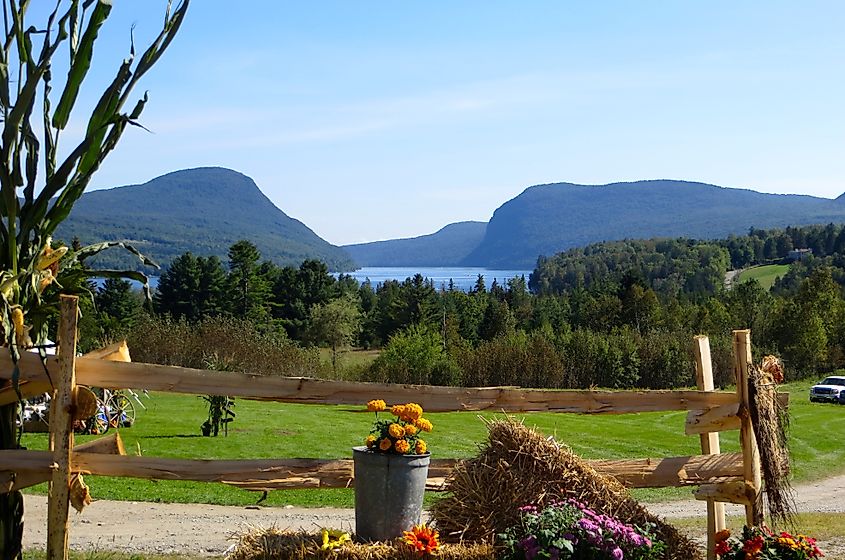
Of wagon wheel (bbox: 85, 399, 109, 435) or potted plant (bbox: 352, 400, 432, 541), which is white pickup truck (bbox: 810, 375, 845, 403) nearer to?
wagon wheel (bbox: 85, 399, 109, 435)

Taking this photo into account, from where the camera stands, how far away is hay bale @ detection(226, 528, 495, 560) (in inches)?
230

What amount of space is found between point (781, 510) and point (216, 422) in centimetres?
1643

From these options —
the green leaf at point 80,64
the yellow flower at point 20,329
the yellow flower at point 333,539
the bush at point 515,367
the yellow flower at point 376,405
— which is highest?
the green leaf at point 80,64

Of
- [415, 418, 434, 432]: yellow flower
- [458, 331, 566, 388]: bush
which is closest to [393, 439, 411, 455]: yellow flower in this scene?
[415, 418, 434, 432]: yellow flower

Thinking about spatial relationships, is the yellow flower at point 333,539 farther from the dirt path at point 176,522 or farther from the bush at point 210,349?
the bush at point 210,349

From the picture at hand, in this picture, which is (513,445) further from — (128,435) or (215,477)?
(128,435)

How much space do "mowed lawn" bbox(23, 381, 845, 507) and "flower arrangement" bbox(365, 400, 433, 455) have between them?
6.38m

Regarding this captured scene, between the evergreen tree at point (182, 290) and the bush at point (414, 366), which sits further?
the evergreen tree at point (182, 290)

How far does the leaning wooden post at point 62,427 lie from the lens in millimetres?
5988

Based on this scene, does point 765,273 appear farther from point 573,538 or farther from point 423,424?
point 573,538

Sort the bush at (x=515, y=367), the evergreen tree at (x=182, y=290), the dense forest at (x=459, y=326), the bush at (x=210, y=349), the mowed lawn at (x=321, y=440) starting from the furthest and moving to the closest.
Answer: the evergreen tree at (x=182, y=290)
the bush at (x=515, y=367)
the dense forest at (x=459, y=326)
the bush at (x=210, y=349)
the mowed lawn at (x=321, y=440)

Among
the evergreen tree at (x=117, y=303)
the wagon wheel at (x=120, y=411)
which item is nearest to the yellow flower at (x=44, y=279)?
the wagon wheel at (x=120, y=411)

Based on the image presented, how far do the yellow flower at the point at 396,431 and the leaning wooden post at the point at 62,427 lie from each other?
2.17 m

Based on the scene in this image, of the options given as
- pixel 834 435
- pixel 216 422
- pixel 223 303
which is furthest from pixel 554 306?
pixel 216 422
